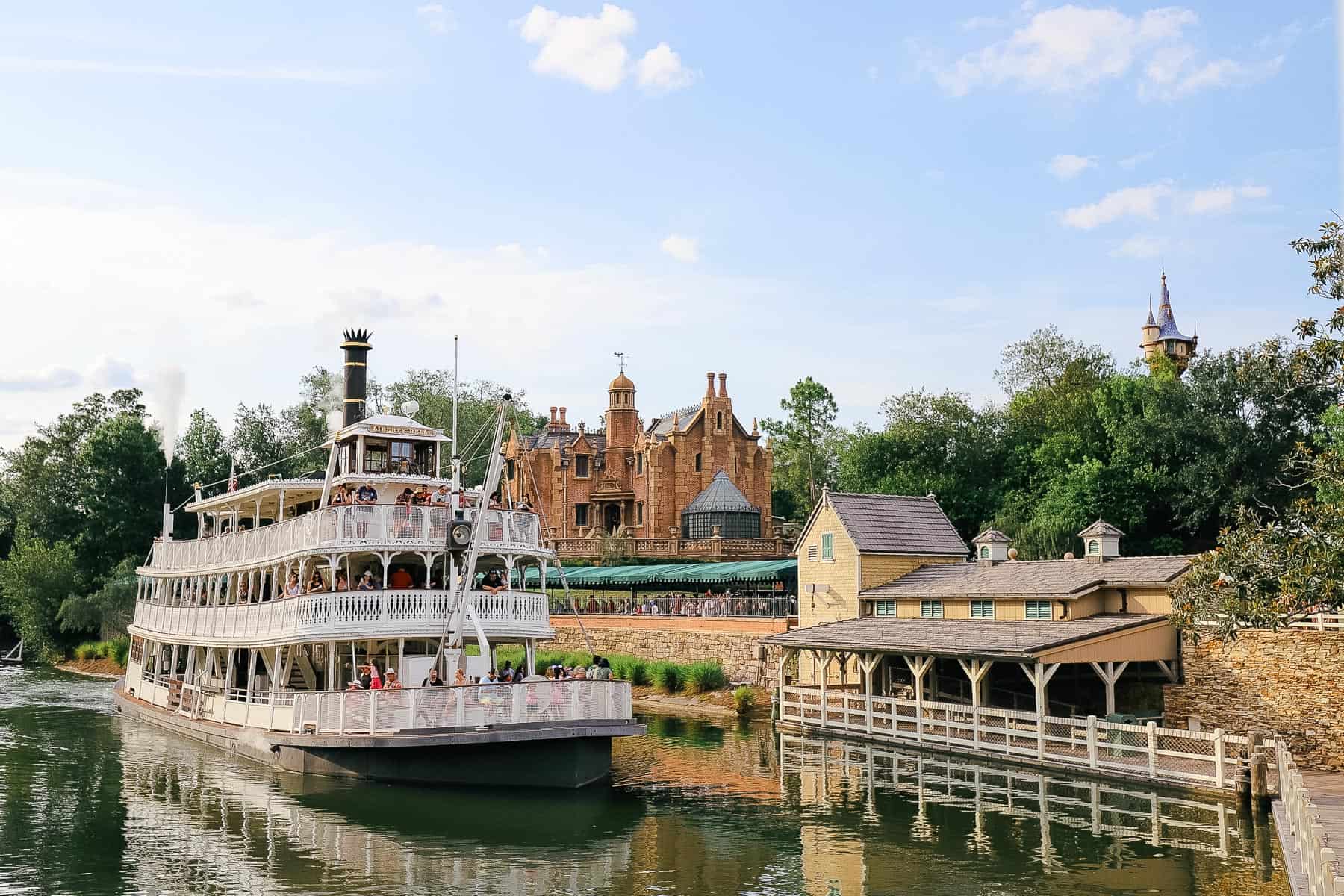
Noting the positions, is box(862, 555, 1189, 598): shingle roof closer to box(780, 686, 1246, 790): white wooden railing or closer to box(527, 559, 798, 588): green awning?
A: box(780, 686, 1246, 790): white wooden railing

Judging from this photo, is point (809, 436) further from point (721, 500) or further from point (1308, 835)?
point (1308, 835)

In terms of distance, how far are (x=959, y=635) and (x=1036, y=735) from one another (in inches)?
164

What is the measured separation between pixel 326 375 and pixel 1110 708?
7853 cm

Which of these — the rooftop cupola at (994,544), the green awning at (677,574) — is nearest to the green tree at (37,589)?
the green awning at (677,574)

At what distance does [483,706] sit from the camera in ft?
83.9

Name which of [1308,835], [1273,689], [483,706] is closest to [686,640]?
[1273,689]

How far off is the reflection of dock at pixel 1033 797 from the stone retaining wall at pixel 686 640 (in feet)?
36.2

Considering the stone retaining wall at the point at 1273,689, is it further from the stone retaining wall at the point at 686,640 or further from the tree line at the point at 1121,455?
the stone retaining wall at the point at 686,640

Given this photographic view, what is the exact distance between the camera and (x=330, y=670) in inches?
1121

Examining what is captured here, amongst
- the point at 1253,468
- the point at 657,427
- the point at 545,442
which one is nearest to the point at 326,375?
the point at 545,442

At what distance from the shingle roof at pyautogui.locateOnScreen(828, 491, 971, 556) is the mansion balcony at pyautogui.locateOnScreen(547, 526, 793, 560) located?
31.8m

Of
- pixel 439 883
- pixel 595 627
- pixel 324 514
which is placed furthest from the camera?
pixel 595 627

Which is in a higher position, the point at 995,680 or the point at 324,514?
the point at 324,514

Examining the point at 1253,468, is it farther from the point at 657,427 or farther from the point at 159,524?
the point at 159,524
